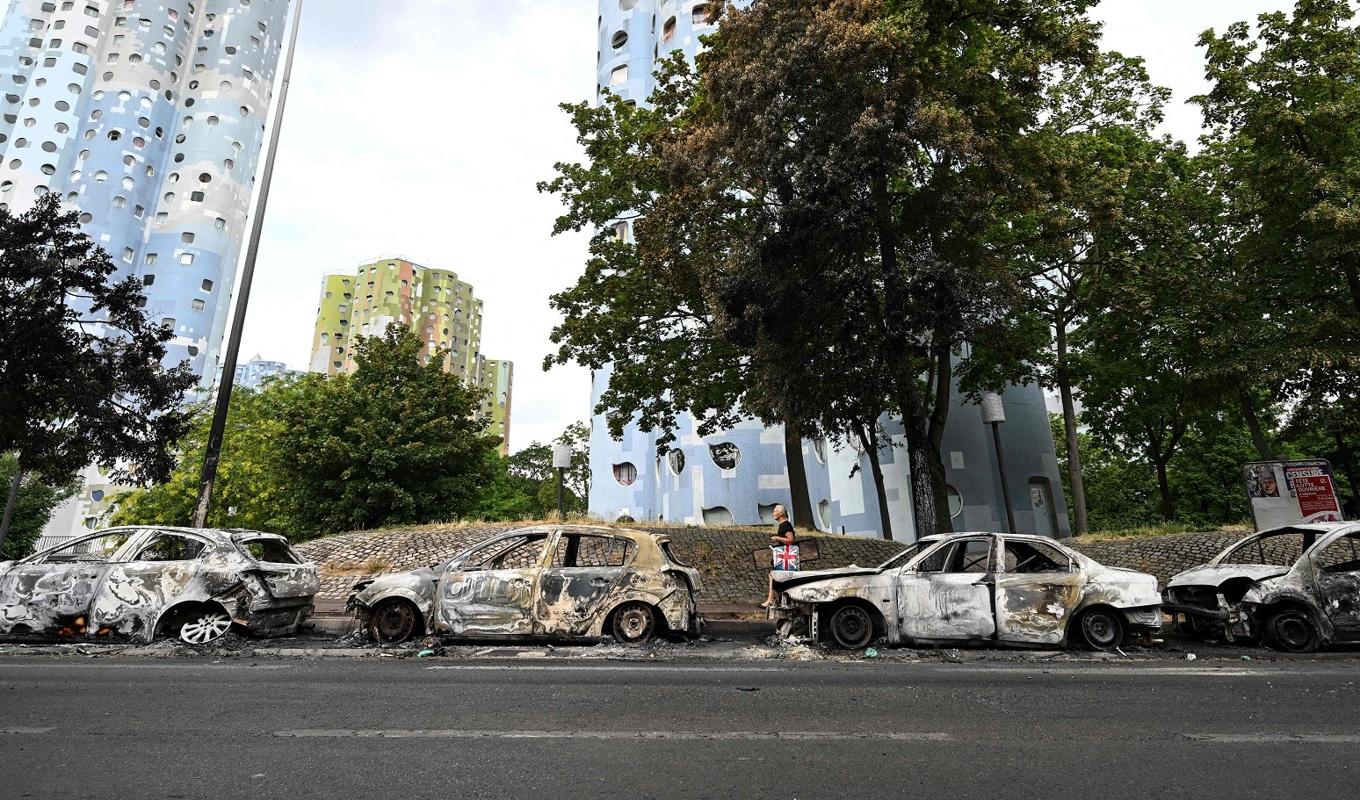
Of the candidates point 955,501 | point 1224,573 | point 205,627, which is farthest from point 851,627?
point 955,501

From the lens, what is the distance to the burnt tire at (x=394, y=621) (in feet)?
29.2

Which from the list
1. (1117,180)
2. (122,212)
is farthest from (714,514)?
(122,212)

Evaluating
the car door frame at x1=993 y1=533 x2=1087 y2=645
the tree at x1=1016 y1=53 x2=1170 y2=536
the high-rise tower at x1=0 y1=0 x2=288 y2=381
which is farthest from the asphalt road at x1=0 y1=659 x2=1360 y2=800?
the high-rise tower at x1=0 y1=0 x2=288 y2=381

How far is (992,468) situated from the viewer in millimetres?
26031

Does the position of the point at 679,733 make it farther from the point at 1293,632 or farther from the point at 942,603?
the point at 1293,632

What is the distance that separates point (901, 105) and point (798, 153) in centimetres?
179

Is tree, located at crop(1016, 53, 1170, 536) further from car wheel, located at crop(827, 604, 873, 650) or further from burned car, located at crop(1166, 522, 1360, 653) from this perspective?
car wheel, located at crop(827, 604, 873, 650)

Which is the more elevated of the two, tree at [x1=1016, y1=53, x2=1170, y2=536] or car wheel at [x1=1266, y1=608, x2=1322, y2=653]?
tree at [x1=1016, y1=53, x2=1170, y2=536]

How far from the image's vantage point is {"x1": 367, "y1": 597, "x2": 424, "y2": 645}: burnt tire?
351 inches

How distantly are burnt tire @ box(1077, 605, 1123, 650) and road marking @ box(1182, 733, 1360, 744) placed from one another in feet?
12.8

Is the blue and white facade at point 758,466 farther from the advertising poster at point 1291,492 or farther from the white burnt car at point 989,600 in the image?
the white burnt car at point 989,600

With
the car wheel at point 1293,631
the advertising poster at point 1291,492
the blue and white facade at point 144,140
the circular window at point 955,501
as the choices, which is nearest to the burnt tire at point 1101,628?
the car wheel at point 1293,631

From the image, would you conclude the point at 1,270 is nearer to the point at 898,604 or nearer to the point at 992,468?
the point at 898,604

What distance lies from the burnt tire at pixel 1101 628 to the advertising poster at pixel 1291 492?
543cm
